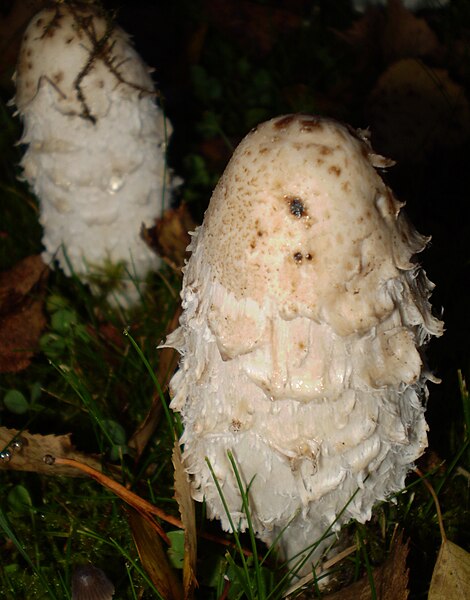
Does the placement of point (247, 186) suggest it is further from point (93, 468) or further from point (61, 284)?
point (61, 284)

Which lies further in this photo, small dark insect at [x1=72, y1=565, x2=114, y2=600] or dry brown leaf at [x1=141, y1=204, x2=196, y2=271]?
dry brown leaf at [x1=141, y1=204, x2=196, y2=271]

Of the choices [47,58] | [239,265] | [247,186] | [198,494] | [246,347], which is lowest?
[198,494]

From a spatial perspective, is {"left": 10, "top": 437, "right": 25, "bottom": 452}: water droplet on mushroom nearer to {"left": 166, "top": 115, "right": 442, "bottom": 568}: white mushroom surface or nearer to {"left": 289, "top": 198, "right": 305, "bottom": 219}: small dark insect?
{"left": 166, "top": 115, "right": 442, "bottom": 568}: white mushroom surface

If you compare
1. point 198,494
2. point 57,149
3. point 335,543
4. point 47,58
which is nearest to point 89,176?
point 57,149

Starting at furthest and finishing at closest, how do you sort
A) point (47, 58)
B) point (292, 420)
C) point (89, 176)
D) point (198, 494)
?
point (89, 176), point (47, 58), point (198, 494), point (292, 420)

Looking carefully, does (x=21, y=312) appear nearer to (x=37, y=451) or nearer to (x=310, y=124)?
(x=37, y=451)

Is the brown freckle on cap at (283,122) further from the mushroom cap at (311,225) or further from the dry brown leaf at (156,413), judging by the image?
the dry brown leaf at (156,413)

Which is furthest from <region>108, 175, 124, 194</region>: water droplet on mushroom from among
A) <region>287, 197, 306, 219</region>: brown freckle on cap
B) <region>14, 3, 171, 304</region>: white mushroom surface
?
<region>287, 197, 306, 219</region>: brown freckle on cap
